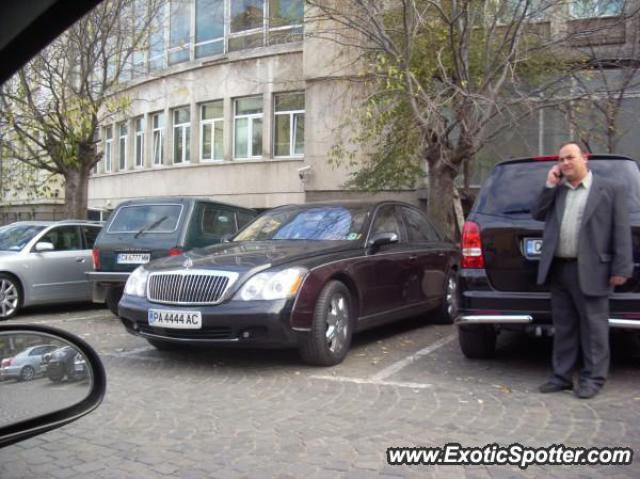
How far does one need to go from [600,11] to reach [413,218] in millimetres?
6228

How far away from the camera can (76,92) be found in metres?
14.7

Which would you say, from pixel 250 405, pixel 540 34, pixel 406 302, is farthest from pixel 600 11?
pixel 250 405

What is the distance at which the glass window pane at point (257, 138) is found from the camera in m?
22.0

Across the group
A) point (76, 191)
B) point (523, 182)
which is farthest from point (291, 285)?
point (76, 191)

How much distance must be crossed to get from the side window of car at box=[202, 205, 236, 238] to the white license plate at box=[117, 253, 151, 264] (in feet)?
2.83

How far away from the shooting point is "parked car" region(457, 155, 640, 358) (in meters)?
5.17

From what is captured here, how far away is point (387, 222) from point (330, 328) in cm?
190

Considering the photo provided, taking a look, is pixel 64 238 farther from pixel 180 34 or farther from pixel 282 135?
pixel 180 34

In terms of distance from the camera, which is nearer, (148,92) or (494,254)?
(494,254)

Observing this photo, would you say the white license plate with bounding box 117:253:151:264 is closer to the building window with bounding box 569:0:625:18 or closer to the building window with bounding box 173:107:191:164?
the building window with bounding box 569:0:625:18

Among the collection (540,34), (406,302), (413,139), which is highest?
(540,34)

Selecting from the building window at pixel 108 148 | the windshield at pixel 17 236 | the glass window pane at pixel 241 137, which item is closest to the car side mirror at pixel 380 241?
the windshield at pixel 17 236

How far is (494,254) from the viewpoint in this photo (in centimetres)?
536

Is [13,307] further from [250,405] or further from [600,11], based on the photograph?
[600,11]
